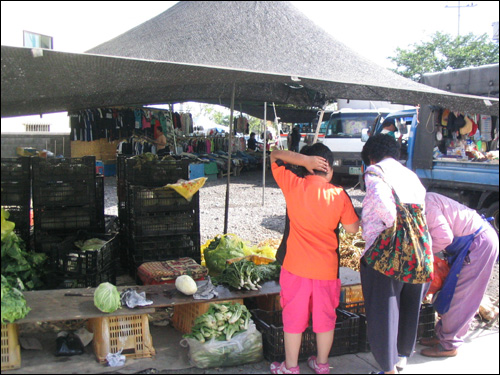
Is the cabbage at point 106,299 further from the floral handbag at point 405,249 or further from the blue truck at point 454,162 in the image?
the blue truck at point 454,162

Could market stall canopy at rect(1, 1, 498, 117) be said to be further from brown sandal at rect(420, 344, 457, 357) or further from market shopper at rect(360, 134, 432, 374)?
brown sandal at rect(420, 344, 457, 357)

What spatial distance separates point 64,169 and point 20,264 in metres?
1.19

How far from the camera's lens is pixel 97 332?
374cm

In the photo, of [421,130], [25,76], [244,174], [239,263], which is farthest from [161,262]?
[244,174]

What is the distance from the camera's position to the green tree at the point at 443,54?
2362 centimetres

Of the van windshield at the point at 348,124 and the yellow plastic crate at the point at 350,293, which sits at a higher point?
the van windshield at the point at 348,124

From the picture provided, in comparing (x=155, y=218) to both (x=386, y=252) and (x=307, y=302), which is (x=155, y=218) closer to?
(x=307, y=302)

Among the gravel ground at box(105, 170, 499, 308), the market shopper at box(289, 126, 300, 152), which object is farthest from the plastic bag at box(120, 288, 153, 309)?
the market shopper at box(289, 126, 300, 152)

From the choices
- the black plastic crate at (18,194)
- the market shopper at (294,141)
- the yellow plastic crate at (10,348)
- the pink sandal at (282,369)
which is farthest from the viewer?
the market shopper at (294,141)

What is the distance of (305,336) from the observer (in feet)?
12.6

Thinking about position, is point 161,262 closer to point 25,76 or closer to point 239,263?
point 239,263

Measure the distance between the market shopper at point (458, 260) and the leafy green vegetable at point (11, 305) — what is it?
312 centimetres

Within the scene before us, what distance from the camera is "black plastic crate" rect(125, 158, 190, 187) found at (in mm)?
5516

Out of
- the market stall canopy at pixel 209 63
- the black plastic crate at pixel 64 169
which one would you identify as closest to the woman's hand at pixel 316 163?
the market stall canopy at pixel 209 63
